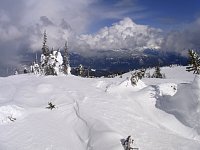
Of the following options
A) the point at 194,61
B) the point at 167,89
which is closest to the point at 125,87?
the point at 167,89

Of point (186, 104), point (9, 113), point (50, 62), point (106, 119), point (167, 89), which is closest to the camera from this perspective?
point (106, 119)

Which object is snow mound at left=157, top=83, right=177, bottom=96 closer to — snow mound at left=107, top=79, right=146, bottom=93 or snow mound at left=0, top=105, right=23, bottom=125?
snow mound at left=107, top=79, right=146, bottom=93

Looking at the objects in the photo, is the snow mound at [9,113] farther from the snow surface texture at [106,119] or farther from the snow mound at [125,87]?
the snow mound at [125,87]

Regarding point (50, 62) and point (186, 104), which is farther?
point (50, 62)

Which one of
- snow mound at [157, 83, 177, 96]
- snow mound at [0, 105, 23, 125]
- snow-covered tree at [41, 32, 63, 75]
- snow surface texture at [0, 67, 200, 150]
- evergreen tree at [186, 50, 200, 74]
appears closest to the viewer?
snow surface texture at [0, 67, 200, 150]

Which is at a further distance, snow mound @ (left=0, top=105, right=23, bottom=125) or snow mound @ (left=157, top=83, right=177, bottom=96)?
snow mound @ (left=157, top=83, right=177, bottom=96)

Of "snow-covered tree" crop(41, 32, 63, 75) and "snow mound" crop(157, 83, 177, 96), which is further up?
"snow-covered tree" crop(41, 32, 63, 75)

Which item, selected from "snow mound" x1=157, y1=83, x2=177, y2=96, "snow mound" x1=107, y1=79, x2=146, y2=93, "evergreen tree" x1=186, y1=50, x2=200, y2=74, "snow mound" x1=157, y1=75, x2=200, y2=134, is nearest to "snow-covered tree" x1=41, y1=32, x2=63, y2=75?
"snow mound" x1=107, y1=79, x2=146, y2=93

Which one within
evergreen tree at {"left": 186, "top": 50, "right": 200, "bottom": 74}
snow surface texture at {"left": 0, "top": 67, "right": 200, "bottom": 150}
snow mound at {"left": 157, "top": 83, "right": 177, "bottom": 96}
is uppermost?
evergreen tree at {"left": 186, "top": 50, "right": 200, "bottom": 74}

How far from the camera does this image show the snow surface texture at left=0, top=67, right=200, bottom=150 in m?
20.9

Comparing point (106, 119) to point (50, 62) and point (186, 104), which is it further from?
point (50, 62)

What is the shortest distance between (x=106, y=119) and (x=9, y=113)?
8276 millimetres

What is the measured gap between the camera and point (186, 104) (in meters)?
25.6

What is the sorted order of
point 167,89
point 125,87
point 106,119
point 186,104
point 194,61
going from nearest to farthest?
point 106,119
point 186,104
point 167,89
point 125,87
point 194,61
